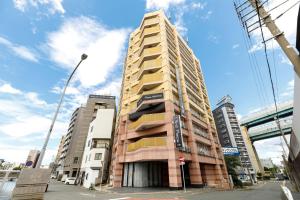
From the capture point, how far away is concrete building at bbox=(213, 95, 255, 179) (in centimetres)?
7934

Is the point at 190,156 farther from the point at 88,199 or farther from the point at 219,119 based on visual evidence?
the point at 219,119

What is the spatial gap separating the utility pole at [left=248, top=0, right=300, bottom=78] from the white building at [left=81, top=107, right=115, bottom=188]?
3067 cm

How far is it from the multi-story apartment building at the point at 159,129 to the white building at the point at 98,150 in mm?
6920

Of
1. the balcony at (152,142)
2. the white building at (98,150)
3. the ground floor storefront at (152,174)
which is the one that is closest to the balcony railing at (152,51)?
the balcony at (152,142)

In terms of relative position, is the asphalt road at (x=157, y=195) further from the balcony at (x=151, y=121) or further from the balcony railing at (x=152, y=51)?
the balcony railing at (x=152, y=51)

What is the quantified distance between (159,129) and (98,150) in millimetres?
17635

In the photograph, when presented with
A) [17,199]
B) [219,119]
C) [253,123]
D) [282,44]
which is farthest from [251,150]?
[17,199]

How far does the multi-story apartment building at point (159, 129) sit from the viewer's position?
20859 millimetres

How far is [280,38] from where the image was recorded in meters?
7.93

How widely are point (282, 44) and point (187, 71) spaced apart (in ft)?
92.8

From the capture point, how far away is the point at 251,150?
7519 cm

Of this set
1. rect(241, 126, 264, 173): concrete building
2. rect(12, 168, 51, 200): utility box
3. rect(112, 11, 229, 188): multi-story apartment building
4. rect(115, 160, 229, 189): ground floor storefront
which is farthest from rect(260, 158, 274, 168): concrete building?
rect(12, 168, 51, 200): utility box

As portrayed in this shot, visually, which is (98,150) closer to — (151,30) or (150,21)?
(151,30)

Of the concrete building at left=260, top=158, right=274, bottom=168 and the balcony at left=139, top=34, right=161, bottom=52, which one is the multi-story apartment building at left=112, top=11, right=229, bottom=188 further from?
the concrete building at left=260, top=158, right=274, bottom=168
